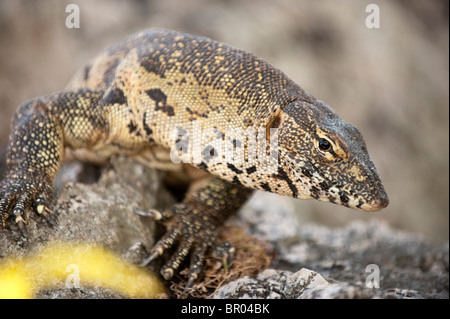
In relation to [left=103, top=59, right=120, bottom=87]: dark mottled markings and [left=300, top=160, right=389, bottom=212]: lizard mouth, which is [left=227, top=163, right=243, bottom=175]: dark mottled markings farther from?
[left=103, top=59, right=120, bottom=87]: dark mottled markings

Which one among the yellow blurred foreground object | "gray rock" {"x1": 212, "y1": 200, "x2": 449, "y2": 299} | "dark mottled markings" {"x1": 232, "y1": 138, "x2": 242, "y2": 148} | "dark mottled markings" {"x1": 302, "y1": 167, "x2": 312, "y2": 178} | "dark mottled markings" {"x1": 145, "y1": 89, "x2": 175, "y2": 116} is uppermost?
"dark mottled markings" {"x1": 145, "y1": 89, "x2": 175, "y2": 116}

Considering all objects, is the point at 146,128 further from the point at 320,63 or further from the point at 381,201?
the point at 320,63

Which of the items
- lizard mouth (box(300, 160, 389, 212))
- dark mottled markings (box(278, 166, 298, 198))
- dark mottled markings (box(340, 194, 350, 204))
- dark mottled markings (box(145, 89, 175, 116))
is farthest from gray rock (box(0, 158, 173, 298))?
dark mottled markings (box(340, 194, 350, 204))

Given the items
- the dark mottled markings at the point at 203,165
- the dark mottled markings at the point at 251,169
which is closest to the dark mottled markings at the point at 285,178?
the dark mottled markings at the point at 251,169

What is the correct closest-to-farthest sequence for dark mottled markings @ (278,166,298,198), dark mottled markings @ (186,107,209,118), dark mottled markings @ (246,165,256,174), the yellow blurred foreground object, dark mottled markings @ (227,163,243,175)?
1. the yellow blurred foreground object
2. dark mottled markings @ (278,166,298,198)
3. dark mottled markings @ (246,165,256,174)
4. dark mottled markings @ (227,163,243,175)
5. dark mottled markings @ (186,107,209,118)

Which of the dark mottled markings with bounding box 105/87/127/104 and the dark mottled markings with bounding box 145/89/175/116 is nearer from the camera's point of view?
the dark mottled markings with bounding box 145/89/175/116

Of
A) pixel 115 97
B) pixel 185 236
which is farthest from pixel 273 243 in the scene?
pixel 115 97

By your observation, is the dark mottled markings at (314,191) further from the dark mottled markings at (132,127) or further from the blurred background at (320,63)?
the blurred background at (320,63)
